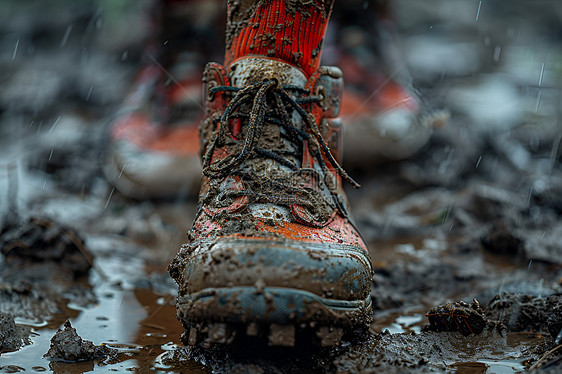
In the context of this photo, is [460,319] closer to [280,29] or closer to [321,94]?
[321,94]

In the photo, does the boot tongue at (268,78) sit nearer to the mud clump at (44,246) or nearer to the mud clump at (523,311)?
the mud clump at (523,311)

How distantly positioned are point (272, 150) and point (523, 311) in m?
0.92

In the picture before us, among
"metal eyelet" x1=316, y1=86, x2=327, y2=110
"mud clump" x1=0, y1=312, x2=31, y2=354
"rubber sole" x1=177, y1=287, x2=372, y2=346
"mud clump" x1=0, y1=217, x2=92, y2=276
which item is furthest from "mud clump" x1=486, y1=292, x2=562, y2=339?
"mud clump" x1=0, y1=217, x2=92, y2=276

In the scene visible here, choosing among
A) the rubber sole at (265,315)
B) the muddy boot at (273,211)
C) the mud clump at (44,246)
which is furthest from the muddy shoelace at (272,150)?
the mud clump at (44,246)

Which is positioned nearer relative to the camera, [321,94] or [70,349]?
[70,349]

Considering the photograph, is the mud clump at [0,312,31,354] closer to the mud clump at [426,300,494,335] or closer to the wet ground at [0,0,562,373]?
the wet ground at [0,0,562,373]

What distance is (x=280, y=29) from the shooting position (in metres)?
1.59

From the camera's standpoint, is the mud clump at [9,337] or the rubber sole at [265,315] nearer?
the rubber sole at [265,315]

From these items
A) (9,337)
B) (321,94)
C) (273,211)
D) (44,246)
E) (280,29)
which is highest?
(280,29)

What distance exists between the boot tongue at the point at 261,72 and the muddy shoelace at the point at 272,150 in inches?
1.9

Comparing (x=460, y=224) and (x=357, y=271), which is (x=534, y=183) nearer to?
(x=460, y=224)

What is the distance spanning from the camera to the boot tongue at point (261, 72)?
1548 millimetres

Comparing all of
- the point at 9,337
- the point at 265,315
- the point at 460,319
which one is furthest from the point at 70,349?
the point at 460,319

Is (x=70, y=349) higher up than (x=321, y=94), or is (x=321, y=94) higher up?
(x=321, y=94)
